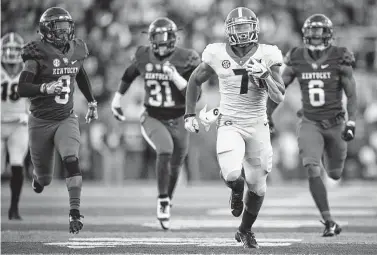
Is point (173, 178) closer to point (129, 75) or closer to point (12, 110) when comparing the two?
point (129, 75)

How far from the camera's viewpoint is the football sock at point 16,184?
8.69m

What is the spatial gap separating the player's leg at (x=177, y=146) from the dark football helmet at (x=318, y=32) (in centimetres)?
150

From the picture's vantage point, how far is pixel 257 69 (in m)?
5.90

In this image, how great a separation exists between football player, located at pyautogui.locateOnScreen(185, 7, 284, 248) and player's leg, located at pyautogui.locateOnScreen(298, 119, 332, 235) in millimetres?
1217

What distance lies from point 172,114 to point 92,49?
770cm

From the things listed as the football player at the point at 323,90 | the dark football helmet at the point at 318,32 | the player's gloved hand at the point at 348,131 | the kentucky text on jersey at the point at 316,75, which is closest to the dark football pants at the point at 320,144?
the football player at the point at 323,90

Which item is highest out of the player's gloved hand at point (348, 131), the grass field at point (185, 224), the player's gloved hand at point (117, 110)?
the player's gloved hand at point (117, 110)

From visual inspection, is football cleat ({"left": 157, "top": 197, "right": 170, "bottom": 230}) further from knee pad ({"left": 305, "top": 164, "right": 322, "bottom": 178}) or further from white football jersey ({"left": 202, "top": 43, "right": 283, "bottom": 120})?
white football jersey ({"left": 202, "top": 43, "right": 283, "bottom": 120})

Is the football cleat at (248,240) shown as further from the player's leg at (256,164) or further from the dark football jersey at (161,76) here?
the dark football jersey at (161,76)

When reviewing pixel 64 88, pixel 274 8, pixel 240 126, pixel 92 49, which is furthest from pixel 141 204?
pixel 274 8

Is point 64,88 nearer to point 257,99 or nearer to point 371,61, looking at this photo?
point 257,99

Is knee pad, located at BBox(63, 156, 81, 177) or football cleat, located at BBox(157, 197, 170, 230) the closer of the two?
knee pad, located at BBox(63, 156, 81, 177)

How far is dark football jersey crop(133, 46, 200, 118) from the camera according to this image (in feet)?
26.9

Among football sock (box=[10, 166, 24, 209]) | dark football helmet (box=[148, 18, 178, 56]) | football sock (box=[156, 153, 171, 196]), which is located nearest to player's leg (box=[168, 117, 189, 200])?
football sock (box=[156, 153, 171, 196])
